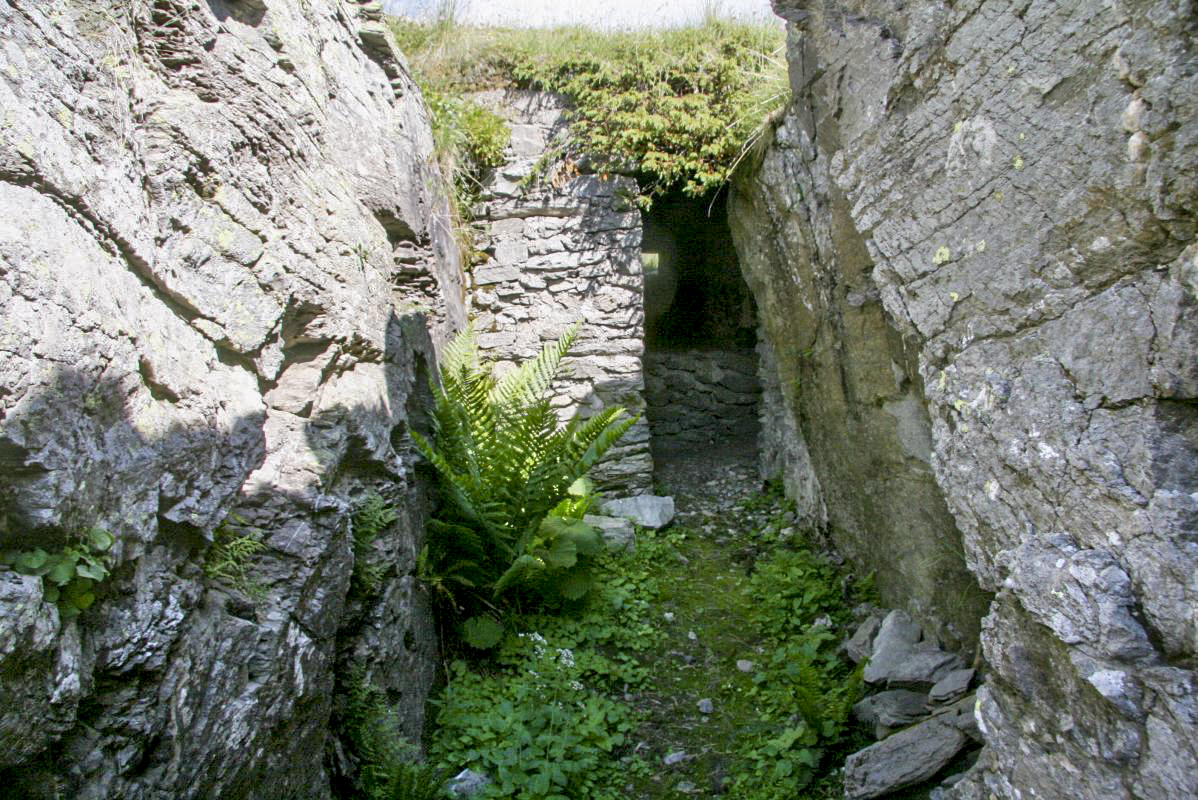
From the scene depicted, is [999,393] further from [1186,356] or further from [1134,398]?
[1186,356]

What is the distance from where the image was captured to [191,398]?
8.31 ft

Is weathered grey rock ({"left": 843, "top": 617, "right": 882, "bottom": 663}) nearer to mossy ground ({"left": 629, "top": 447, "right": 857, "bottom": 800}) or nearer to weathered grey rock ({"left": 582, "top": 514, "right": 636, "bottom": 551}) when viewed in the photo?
mossy ground ({"left": 629, "top": 447, "right": 857, "bottom": 800})

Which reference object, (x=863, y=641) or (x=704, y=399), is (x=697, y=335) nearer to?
(x=704, y=399)

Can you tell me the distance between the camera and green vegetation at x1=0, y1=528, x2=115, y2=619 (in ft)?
6.08

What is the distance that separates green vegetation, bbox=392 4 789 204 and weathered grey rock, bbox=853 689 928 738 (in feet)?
12.6

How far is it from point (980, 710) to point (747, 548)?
3.22 meters

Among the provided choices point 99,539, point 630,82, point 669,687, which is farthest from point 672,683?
point 630,82

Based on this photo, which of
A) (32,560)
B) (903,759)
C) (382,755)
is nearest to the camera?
(32,560)

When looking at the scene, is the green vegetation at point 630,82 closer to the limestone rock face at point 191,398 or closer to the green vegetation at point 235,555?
the limestone rock face at point 191,398

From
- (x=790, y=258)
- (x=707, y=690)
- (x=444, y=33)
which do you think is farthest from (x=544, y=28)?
(x=707, y=690)

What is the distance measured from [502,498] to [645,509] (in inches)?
72.0

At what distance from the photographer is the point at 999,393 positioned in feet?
8.38

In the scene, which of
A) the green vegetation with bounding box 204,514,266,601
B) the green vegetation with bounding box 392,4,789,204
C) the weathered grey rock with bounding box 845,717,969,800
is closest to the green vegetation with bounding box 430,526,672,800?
the weathered grey rock with bounding box 845,717,969,800

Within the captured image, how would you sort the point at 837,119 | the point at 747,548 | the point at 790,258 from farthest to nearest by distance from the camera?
the point at 747,548, the point at 790,258, the point at 837,119
